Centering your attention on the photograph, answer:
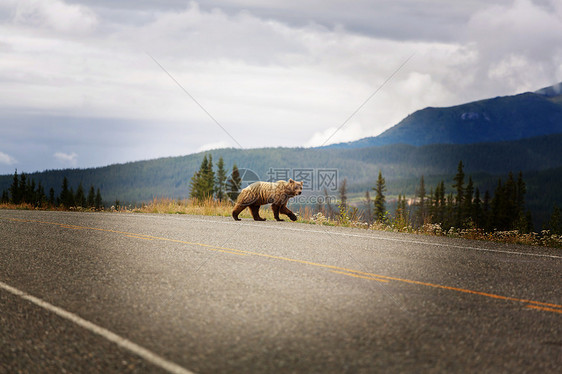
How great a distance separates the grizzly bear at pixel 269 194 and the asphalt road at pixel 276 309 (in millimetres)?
5867

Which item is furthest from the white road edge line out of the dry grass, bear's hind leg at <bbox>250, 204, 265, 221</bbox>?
the dry grass

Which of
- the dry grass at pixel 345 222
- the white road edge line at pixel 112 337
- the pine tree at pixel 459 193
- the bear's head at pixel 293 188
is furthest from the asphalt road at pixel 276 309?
the pine tree at pixel 459 193

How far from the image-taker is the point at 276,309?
541cm

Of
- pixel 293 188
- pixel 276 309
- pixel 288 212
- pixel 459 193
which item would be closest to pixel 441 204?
pixel 459 193

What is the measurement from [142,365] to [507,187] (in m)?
87.7

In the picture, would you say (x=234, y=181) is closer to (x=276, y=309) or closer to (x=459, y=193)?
(x=459, y=193)

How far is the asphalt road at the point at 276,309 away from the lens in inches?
159

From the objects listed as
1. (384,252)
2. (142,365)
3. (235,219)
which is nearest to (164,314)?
(142,365)

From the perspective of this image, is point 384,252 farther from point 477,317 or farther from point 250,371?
point 250,371

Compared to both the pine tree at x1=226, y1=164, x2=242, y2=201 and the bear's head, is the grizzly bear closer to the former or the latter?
the bear's head

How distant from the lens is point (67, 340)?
443 cm

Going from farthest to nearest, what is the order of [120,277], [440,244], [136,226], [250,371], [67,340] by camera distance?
1. [136,226]
2. [440,244]
3. [120,277]
4. [67,340]
5. [250,371]

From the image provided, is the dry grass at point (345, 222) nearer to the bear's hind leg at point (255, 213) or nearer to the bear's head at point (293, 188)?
the bear's hind leg at point (255, 213)

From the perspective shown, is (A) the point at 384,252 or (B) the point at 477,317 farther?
(A) the point at 384,252
